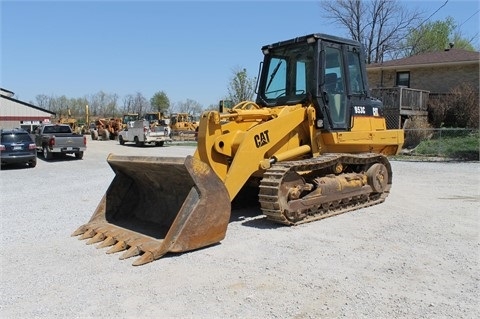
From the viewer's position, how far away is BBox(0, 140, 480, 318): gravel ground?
3.87m

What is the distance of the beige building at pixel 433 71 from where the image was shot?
2420cm

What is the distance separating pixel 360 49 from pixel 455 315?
5781mm

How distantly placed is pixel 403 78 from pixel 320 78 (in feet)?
72.8

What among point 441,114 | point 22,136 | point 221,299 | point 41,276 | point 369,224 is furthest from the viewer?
point 441,114

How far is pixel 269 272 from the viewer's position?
4.74m

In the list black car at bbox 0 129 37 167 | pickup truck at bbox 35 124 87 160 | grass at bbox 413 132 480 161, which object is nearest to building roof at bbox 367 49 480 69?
grass at bbox 413 132 480 161

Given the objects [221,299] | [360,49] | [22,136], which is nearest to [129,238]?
[221,299]

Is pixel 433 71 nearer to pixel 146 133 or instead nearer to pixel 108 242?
pixel 146 133

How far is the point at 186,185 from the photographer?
6.04 m

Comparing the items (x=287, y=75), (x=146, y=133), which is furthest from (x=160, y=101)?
(x=287, y=75)

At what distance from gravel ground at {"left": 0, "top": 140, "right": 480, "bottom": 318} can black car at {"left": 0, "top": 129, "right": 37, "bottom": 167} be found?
34.7ft

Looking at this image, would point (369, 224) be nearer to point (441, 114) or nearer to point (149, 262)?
point (149, 262)

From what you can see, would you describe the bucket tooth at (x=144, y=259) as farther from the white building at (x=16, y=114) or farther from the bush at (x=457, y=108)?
the white building at (x=16, y=114)

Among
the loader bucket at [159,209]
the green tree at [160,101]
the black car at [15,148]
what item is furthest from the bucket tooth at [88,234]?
the green tree at [160,101]
